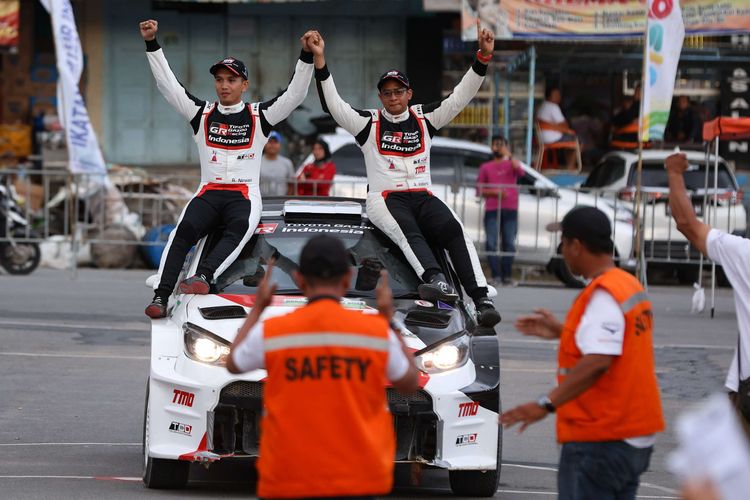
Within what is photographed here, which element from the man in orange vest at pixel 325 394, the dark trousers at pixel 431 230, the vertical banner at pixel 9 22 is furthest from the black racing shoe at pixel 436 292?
the vertical banner at pixel 9 22

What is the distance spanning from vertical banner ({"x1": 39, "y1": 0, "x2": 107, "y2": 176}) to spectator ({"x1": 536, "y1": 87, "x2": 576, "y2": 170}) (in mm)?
8280

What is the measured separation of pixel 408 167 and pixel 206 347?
2541mm

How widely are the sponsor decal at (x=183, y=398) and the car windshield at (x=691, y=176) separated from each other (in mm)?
15166

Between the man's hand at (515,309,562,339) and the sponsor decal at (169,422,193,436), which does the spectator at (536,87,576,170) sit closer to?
the sponsor decal at (169,422,193,436)

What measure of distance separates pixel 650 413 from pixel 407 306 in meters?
3.21

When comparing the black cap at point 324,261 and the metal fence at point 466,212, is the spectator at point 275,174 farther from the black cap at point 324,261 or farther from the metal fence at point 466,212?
the black cap at point 324,261

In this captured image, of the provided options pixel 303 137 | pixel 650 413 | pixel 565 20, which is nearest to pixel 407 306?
pixel 650 413

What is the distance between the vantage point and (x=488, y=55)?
9.84 metres

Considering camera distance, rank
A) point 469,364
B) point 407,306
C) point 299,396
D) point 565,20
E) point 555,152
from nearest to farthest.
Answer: point 299,396 < point 469,364 < point 407,306 < point 565,20 < point 555,152

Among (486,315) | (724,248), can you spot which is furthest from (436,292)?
(724,248)

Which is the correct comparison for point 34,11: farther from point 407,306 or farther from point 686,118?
point 407,306

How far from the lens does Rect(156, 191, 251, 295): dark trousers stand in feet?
29.1

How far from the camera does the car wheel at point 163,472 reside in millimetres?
7879

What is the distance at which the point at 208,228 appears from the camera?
9398 mm
